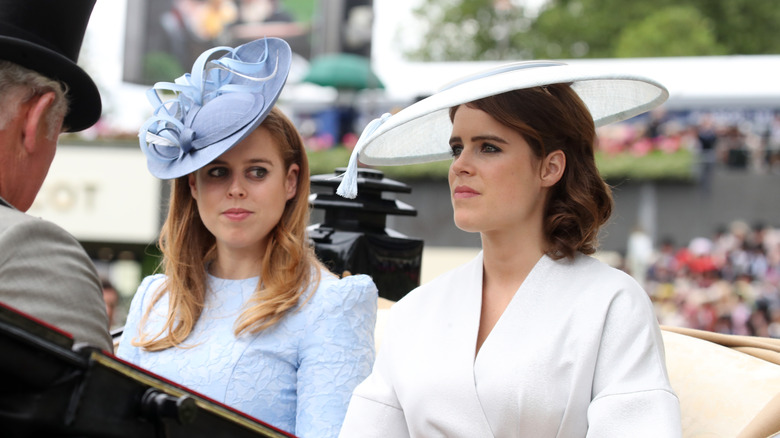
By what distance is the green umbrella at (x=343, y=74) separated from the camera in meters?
16.8

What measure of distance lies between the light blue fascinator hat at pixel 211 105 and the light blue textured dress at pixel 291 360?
1.47ft

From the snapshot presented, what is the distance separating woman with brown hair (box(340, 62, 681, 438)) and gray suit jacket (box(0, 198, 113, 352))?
721mm

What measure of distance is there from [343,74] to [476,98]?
49.4 feet

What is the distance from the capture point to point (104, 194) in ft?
49.3

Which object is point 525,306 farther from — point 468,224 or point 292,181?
point 292,181

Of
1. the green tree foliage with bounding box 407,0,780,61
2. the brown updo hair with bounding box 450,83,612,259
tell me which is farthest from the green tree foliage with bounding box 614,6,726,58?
the brown updo hair with bounding box 450,83,612,259

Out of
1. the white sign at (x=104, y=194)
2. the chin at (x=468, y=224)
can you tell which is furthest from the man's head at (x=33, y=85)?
the white sign at (x=104, y=194)

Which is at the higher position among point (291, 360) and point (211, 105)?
point (211, 105)

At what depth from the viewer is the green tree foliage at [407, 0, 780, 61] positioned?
26095 millimetres

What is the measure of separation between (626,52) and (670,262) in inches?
580

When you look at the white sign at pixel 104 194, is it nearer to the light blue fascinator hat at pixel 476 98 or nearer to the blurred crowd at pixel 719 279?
the blurred crowd at pixel 719 279

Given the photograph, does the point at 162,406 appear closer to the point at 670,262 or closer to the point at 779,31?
the point at 670,262

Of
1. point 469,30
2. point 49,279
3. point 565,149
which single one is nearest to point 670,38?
point 469,30

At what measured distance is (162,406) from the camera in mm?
1316
